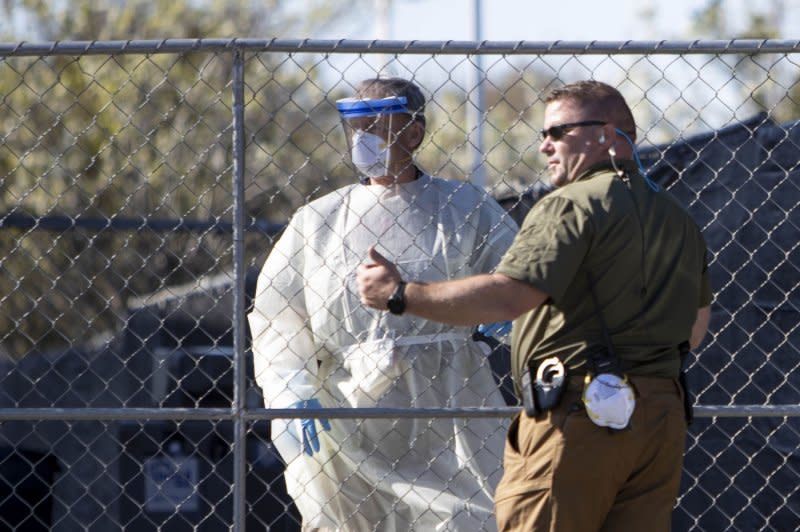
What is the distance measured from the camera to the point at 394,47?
12.0ft

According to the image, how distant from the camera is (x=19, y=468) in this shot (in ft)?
17.9

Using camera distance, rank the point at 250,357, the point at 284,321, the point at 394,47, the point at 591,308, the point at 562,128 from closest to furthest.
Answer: the point at 591,308 → the point at 562,128 → the point at 394,47 → the point at 284,321 → the point at 250,357

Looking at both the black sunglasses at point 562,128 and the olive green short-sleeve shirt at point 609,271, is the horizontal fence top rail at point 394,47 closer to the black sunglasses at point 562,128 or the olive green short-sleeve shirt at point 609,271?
the black sunglasses at point 562,128

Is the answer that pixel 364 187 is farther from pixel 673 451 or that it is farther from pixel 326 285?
pixel 673 451

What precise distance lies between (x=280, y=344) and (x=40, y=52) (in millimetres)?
1116

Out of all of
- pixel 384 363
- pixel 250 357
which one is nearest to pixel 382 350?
pixel 384 363

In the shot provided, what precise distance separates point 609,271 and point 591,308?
10 cm

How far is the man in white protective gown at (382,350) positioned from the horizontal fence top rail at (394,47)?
0.31 m

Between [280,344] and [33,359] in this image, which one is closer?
[280,344]

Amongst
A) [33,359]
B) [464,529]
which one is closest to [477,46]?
[464,529]

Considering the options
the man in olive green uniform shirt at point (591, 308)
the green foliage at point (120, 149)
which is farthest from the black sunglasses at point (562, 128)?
the green foliage at point (120, 149)

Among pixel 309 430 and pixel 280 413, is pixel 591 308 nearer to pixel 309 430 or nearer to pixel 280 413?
pixel 280 413

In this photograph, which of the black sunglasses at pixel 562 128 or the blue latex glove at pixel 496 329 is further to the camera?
the blue latex glove at pixel 496 329

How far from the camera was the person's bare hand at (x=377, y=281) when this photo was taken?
9.80 ft
